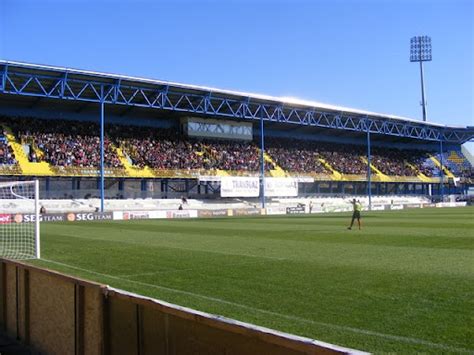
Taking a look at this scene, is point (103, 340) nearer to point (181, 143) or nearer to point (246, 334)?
point (246, 334)

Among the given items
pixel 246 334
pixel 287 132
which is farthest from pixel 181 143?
pixel 246 334

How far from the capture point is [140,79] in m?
45.8

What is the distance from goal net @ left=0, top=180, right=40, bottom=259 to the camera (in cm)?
1512

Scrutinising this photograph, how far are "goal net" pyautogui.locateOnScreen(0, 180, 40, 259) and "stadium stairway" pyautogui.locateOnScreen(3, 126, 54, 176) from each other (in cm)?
350

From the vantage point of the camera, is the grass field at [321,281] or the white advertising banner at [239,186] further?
the white advertising banner at [239,186]

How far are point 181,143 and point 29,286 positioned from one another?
49.9 metres

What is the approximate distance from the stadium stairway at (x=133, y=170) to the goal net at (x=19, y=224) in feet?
34.2

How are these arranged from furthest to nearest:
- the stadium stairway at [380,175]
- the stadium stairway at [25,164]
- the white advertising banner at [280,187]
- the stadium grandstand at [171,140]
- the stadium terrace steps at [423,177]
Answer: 1. the stadium terrace steps at [423,177]
2. the stadium stairway at [380,175]
3. the white advertising banner at [280,187]
4. the stadium grandstand at [171,140]
5. the stadium stairway at [25,164]

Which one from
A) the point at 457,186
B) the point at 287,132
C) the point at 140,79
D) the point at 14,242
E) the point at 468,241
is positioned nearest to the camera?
the point at 468,241

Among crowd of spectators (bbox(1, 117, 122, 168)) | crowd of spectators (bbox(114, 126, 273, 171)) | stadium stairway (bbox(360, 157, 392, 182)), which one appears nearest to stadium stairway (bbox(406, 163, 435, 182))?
stadium stairway (bbox(360, 157, 392, 182))

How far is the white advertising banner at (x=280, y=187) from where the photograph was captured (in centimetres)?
5456

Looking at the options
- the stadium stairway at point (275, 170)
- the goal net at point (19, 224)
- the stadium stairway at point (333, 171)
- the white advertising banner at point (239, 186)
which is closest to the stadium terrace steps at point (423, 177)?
the stadium stairway at point (333, 171)

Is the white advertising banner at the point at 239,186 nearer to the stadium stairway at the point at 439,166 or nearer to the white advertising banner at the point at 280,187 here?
the white advertising banner at the point at 280,187

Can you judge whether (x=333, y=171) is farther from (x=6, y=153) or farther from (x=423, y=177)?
(x=6, y=153)
